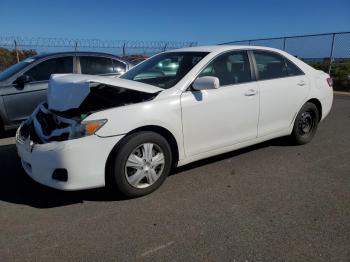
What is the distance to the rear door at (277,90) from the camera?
482 centimetres

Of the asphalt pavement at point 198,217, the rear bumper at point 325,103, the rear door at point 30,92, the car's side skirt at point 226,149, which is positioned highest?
the rear door at point 30,92

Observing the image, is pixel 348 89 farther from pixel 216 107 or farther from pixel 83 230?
pixel 83 230

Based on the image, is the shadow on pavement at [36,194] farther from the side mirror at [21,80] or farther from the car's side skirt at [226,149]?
the side mirror at [21,80]

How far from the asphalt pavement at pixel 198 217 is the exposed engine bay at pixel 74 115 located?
71 cm

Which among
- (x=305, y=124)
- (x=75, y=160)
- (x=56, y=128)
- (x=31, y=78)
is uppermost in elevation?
(x=31, y=78)

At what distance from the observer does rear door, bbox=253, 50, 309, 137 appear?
4818mm

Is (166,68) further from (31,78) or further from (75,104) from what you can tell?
(31,78)

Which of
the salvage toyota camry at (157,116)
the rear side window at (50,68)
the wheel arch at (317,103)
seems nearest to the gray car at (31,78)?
the rear side window at (50,68)

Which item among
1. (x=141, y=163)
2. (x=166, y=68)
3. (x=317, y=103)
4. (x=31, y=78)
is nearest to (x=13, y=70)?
(x=31, y=78)

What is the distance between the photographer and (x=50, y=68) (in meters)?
6.81

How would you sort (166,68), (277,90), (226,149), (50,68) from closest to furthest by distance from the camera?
(226,149) < (166,68) < (277,90) < (50,68)

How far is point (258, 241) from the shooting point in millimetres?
2938

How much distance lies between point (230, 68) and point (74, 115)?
6.88 ft

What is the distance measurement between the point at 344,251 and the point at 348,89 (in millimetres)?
12007
